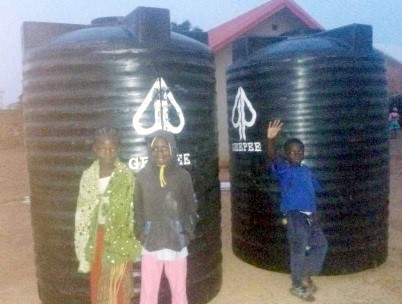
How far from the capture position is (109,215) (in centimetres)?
351

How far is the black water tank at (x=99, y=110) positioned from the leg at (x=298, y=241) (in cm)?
87

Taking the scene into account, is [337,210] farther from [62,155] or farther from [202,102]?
[62,155]

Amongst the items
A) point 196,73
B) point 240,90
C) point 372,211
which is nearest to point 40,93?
point 196,73

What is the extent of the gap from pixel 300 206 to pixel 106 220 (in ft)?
6.77

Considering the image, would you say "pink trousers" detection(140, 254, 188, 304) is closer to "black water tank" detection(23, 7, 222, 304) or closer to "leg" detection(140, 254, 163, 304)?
"leg" detection(140, 254, 163, 304)

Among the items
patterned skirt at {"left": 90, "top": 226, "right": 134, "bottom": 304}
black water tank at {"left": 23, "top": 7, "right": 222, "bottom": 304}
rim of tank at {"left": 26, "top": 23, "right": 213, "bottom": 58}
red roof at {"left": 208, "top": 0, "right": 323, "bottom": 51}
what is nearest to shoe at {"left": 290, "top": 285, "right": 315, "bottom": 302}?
black water tank at {"left": 23, "top": 7, "right": 222, "bottom": 304}

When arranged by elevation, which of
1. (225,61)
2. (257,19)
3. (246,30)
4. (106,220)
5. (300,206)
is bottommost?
(300,206)

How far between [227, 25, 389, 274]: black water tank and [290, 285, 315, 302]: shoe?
68 centimetres

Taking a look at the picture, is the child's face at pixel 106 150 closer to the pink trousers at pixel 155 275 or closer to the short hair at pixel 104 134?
the short hair at pixel 104 134

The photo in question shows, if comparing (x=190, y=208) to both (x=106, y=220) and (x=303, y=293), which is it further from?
(x=303, y=293)

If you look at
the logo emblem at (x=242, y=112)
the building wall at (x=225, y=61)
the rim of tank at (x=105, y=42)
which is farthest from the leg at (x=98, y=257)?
the building wall at (x=225, y=61)

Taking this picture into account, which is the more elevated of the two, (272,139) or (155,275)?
(272,139)

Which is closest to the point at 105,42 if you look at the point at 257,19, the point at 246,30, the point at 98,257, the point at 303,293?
the point at 98,257

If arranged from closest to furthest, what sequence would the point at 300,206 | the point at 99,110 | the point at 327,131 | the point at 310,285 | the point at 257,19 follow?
the point at 99,110
the point at 300,206
the point at 310,285
the point at 327,131
the point at 257,19
